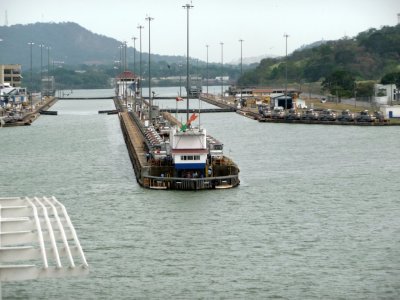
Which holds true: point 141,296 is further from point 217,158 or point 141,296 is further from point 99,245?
point 217,158

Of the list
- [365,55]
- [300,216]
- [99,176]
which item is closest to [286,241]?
[300,216]

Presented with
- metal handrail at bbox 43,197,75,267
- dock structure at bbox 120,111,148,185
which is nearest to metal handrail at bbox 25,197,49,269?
metal handrail at bbox 43,197,75,267

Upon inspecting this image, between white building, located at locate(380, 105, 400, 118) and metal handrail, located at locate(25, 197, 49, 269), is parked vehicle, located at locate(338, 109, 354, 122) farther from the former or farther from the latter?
metal handrail, located at locate(25, 197, 49, 269)

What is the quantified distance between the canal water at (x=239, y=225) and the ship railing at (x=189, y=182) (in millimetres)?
375

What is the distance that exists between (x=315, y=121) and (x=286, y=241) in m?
31.1

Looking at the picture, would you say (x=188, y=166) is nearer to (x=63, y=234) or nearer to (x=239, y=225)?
(x=239, y=225)

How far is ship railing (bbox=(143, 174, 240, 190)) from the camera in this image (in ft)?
76.3

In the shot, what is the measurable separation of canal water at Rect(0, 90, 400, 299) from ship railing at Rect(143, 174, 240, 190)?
0.37 m

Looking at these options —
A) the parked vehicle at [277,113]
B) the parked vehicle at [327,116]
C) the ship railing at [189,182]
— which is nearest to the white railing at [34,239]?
the ship railing at [189,182]

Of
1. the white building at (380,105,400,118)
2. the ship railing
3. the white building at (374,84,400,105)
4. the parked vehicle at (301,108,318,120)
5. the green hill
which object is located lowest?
the ship railing

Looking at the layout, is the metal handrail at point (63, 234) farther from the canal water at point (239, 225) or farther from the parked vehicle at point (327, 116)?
the parked vehicle at point (327, 116)

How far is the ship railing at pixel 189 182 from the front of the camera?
2327cm

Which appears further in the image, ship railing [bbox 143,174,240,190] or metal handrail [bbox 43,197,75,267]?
ship railing [bbox 143,174,240,190]

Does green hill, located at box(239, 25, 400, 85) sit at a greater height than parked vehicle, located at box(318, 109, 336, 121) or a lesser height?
greater
